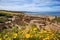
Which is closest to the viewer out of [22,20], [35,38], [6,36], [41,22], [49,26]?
[35,38]

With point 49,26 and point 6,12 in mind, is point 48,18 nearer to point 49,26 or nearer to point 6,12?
point 49,26

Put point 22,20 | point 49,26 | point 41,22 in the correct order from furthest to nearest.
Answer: point 22,20 < point 41,22 < point 49,26

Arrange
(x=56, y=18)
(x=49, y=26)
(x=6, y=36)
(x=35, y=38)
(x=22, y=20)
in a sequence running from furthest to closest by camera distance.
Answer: (x=56, y=18)
(x=22, y=20)
(x=49, y=26)
(x=6, y=36)
(x=35, y=38)

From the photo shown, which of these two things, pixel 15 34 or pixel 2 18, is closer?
pixel 15 34

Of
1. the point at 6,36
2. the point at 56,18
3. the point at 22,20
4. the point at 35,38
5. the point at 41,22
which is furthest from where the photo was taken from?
the point at 56,18

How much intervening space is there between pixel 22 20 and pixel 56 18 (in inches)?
32.0

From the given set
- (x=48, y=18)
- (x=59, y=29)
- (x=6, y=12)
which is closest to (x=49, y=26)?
(x=59, y=29)

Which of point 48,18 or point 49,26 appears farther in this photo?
point 48,18

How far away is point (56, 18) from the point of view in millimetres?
4852

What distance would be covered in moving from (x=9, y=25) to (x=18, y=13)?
79 cm

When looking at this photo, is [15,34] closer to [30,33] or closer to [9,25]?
[30,33]

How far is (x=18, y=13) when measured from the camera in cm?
515

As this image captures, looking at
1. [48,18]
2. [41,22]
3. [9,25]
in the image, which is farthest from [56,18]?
[9,25]

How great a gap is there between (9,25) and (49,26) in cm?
90
